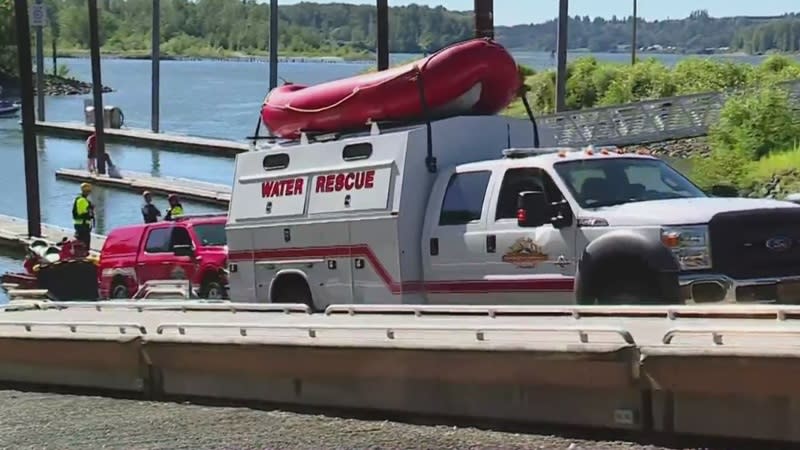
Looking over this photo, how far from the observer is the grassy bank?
4450cm

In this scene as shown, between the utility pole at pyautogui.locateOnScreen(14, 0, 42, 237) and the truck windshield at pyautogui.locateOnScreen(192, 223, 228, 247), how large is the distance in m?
11.7

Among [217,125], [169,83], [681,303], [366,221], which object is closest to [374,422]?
[681,303]

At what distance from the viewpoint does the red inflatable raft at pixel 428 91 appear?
1224cm

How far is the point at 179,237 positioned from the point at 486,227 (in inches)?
379

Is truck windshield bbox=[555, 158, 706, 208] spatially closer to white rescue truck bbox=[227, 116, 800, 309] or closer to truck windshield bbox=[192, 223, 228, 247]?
white rescue truck bbox=[227, 116, 800, 309]

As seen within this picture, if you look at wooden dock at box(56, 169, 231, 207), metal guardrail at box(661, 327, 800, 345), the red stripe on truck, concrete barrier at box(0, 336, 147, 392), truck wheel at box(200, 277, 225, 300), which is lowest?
wooden dock at box(56, 169, 231, 207)

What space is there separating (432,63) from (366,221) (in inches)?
62.1

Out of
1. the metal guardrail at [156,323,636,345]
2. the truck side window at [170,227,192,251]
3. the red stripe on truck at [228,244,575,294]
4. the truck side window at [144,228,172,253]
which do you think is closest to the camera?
the metal guardrail at [156,323,636,345]

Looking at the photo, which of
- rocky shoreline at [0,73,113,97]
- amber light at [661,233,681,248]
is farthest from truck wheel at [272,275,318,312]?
rocky shoreline at [0,73,113,97]

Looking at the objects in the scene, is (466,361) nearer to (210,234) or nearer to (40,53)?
(210,234)

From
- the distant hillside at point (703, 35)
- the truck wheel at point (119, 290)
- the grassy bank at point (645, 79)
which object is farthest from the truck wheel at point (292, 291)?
the distant hillside at point (703, 35)

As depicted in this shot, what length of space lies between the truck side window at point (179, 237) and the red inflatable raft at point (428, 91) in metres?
6.96

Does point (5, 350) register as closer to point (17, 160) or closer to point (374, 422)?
point (374, 422)

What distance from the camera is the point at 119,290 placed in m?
20.8
